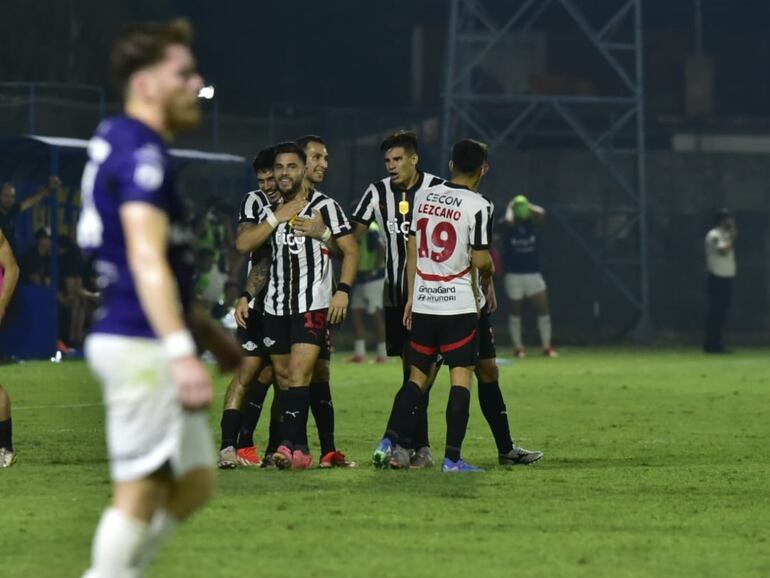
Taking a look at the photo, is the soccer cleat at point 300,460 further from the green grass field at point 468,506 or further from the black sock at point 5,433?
the black sock at point 5,433

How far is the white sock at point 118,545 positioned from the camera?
5.68 m

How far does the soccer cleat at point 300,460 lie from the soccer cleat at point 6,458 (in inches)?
68.5

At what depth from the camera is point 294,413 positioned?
1146cm

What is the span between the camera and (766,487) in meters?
10.9

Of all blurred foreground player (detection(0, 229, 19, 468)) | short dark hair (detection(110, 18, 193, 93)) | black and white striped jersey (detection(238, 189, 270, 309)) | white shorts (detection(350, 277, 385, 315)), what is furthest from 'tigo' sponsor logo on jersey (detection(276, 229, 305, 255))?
white shorts (detection(350, 277, 385, 315))

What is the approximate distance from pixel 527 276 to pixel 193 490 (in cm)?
2270

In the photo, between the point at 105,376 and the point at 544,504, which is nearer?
the point at 105,376

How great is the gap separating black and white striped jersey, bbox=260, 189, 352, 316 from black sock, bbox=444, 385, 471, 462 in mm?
964

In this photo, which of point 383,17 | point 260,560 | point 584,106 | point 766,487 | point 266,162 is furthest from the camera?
point 383,17

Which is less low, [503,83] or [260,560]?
[503,83]

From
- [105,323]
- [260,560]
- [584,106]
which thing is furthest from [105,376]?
[584,106]

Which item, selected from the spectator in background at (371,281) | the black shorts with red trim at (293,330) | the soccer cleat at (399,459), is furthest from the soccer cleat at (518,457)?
the spectator in background at (371,281)

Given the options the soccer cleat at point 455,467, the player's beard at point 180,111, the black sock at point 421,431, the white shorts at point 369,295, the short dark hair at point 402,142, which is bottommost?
the soccer cleat at point 455,467

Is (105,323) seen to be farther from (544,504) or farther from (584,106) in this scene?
(584,106)
